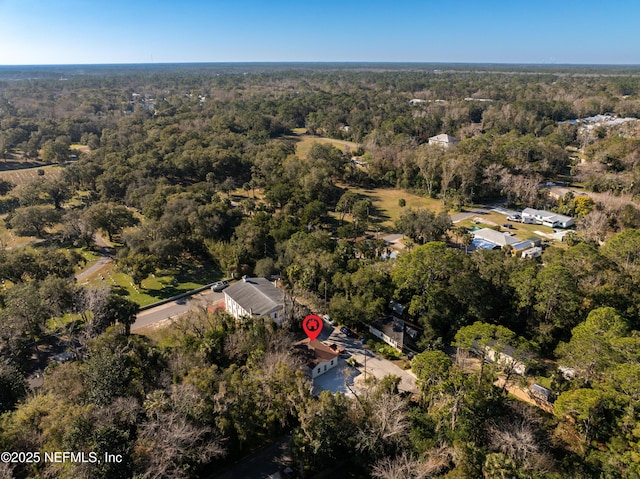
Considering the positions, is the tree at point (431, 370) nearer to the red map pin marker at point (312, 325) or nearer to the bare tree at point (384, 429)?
the bare tree at point (384, 429)

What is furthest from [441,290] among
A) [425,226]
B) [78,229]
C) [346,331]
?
[78,229]

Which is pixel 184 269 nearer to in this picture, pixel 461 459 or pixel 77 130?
pixel 461 459

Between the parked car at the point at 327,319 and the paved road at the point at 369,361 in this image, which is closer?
the paved road at the point at 369,361

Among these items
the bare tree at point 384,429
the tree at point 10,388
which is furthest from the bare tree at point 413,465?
the tree at point 10,388

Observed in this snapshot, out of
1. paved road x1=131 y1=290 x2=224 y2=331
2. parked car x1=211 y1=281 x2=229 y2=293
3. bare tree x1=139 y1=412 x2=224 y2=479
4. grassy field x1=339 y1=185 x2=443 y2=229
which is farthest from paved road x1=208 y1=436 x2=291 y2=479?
grassy field x1=339 y1=185 x2=443 y2=229

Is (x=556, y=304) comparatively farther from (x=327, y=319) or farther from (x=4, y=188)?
(x=4, y=188)

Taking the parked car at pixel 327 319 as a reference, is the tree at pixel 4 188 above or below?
above

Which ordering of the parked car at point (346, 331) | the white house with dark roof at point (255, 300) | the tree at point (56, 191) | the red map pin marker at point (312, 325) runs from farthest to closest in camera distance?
the tree at point (56, 191) → the parked car at point (346, 331) → the red map pin marker at point (312, 325) → the white house with dark roof at point (255, 300)
